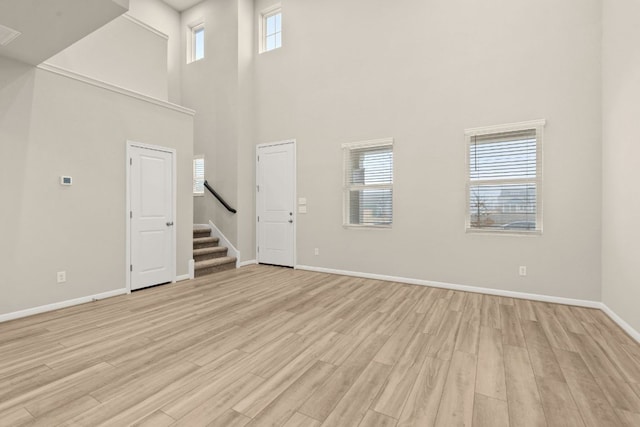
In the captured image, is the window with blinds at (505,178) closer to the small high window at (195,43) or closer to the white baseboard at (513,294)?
the white baseboard at (513,294)

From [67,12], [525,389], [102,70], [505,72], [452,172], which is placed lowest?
[525,389]

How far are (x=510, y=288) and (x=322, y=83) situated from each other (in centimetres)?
443

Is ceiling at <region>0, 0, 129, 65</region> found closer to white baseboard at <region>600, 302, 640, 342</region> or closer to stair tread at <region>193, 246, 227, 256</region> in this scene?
stair tread at <region>193, 246, 227, 256</region>

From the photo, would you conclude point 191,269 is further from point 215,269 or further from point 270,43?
point 270,43

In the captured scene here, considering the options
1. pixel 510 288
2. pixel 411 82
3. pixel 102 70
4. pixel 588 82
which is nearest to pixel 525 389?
pixel 510 288

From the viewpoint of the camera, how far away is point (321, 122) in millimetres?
5512

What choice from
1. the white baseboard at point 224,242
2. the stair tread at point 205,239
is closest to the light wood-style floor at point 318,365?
the stair tread at point 205,239

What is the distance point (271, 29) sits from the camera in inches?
249

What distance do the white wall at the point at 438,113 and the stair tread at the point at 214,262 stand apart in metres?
0.38

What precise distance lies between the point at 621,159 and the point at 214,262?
5705 millimetres

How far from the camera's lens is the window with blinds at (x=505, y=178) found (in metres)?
3.91

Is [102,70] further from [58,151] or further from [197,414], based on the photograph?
[197,414]

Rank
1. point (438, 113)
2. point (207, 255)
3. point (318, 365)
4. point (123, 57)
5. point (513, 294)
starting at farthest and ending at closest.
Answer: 1. point (207, 255)
2. point (123, 57)
3. point (438, 113)
4. point (513, 294)
5. point (318, 365)

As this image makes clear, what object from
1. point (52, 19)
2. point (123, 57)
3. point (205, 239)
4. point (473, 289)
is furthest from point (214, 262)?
point (473, 289)
